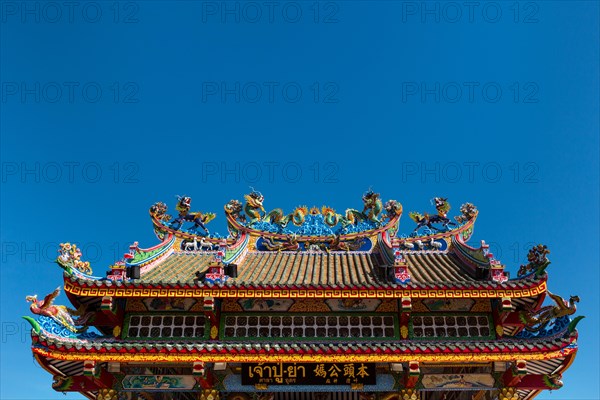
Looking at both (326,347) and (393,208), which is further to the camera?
(393,208)

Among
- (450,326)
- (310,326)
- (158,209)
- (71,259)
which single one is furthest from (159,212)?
(450,326)

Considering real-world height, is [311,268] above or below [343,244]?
below

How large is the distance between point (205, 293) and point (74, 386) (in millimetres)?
4312

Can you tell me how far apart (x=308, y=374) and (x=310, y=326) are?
1342mm

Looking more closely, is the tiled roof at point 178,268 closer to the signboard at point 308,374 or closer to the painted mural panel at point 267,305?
the painted mural panel at point 267,305

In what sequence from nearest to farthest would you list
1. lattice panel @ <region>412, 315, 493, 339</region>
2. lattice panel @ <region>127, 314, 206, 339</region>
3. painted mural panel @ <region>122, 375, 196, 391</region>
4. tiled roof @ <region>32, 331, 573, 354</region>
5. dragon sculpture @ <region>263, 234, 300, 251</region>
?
tiled roof @ <region>32, 331, 573, 354</region>, painted mural panel @ <region>122, 375, 196, 391</region>, lattice panel @ <region>412, 315, 493, 339</region>, lattice panel @ <region>127, 314, 206, 339</region>, dragon sculpture @ <region>263, 234, 300, 251</region>

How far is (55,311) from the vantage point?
1264 cm

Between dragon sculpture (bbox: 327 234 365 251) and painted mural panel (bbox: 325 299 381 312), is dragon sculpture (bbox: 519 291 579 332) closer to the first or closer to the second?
painted mural panel (bbox: 325 299 381 312)

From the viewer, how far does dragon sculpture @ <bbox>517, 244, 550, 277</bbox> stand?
42.2 ft

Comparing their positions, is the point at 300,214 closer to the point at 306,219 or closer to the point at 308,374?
the point at 306,219

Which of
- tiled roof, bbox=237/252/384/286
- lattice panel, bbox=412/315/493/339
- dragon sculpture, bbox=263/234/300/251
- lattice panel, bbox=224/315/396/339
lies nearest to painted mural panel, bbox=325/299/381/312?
lattice panel, bbox=224/315/396/339

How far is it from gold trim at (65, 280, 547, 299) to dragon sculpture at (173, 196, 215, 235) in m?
5.88

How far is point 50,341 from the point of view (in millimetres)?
11938

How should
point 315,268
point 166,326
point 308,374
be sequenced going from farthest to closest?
point 315,268 → point 166,326 → point 308,374
